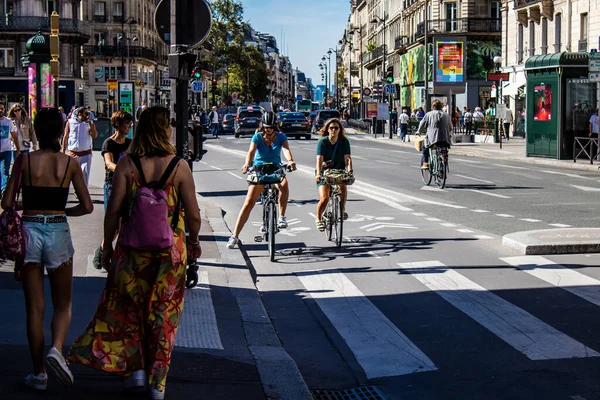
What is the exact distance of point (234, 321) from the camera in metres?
8.30

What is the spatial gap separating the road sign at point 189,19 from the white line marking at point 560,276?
14.0 feet

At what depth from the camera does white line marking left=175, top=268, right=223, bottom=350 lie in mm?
7297

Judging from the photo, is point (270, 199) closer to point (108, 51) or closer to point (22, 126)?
point (22, 126)

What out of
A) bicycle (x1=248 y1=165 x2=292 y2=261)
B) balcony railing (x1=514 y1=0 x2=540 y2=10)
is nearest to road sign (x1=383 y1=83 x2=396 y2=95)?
balcony railing (x1=514 y1=0 x2=540 y2=10)

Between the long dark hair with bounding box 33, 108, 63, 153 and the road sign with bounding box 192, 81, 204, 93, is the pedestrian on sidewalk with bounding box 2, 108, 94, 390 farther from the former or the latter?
the road sign with bounding box 192, 81, 204, 93

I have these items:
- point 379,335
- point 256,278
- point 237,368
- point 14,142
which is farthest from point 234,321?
point 14,142

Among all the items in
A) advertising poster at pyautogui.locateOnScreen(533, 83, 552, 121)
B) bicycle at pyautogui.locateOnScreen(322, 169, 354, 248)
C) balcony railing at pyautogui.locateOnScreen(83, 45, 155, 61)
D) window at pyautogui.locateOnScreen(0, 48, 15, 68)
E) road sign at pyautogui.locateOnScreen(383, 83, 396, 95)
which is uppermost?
balcony railing at pyautogui.locateOnScreen(83, 45, 155, 61)

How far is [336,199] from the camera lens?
13062mm

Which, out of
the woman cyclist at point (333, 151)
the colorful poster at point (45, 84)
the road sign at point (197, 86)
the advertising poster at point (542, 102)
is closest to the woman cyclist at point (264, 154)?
the woman cyclist at point (333, 151)

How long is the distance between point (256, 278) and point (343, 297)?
146 centimetres

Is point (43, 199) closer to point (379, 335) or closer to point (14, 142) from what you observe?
point (379, 335)

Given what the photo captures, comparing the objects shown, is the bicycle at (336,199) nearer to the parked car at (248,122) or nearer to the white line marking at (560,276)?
the white line marking at (560,276)

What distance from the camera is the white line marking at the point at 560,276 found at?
9.61 meters

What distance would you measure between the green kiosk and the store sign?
31.8 meters
